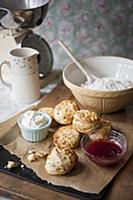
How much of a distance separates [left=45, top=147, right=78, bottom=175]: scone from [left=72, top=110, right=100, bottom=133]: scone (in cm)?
11

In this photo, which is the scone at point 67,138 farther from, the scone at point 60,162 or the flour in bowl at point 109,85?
the flour in bowl at point 109,85

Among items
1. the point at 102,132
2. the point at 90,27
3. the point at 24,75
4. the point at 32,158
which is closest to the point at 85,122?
the point at 102,132

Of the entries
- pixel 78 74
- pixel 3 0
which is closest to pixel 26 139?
pixel 78 74

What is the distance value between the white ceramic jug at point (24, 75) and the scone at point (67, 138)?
245 millimetres

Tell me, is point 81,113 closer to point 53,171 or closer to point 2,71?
point 53,171

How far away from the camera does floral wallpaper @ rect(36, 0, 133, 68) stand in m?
1.42

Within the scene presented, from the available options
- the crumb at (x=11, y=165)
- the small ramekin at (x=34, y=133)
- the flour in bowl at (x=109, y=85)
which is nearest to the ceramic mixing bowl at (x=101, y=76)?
the flour in bowl at (x=109, y=85)

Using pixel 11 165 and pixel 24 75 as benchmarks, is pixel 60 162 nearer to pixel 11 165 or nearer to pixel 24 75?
pixel 11 165

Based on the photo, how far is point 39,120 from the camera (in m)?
1.00

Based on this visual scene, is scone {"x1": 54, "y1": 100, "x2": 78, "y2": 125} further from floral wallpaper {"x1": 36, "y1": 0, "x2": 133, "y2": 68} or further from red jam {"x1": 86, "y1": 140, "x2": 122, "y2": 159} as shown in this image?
floral wallpaper {"x1": 36, "y1": 0, "x2": 133, "y2": 68}

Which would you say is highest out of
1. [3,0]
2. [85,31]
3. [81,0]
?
[3,0]

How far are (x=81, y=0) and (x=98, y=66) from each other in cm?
29

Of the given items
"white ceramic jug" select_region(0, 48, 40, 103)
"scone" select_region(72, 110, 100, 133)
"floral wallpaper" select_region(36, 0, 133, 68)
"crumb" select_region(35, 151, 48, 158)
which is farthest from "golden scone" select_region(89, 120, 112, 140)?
"floral wallpaper" select_region(36, 0, 133, 68)

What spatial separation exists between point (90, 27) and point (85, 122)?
55 cm
